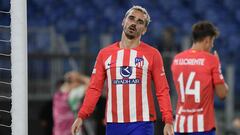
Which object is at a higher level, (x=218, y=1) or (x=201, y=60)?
(x=218, y=1)

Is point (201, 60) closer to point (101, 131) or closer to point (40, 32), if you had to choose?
point (101, 131)

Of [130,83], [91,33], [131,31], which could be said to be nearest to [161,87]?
[130,83]

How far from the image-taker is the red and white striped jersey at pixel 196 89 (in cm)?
652

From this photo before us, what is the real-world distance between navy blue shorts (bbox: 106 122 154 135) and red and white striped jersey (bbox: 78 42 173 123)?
0.04 metres

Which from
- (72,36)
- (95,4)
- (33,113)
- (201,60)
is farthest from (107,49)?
(95,4)

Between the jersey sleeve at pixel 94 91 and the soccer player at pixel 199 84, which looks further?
the soccer player at pixel 199 84

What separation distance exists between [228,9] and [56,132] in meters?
5.55

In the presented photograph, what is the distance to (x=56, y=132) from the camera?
10602 mm

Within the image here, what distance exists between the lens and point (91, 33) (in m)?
13.4

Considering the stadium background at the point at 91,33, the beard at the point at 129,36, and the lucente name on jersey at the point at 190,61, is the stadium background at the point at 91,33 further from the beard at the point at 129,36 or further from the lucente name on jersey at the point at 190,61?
the beard at the point at 129,36

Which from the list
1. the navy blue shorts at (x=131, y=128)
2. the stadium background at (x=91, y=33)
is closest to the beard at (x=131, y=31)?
the navy blue shorts at (x=131, y=128)

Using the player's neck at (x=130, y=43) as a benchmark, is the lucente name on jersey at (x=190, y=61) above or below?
below

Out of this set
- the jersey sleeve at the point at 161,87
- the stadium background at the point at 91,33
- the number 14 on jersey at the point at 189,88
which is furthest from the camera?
the stadium background at the point at 91,33

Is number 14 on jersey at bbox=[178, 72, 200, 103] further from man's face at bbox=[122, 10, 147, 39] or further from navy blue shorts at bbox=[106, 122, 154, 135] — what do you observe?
man's face at bbox=[122, 10, 147, 39]
